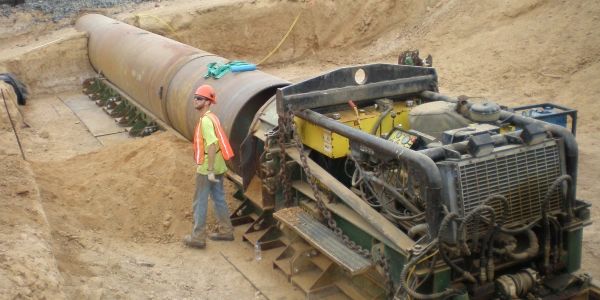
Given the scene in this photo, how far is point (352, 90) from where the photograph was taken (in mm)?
6957

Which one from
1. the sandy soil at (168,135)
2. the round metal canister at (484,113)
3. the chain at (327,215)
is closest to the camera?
the chain at (327,215)

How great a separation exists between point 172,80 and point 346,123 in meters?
4.05

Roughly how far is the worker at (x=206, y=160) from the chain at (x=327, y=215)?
799 millimetres

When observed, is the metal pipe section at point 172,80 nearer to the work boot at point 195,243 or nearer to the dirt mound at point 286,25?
the work boot at point 195,243

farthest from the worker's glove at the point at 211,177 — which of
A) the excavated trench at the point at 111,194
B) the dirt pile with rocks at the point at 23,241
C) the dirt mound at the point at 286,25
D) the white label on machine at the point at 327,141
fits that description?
the dirt mound at the point at 286,25

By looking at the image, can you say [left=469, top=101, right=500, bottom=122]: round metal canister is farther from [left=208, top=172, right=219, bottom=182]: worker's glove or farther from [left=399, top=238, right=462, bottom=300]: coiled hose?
[left=208, top=172, right=219, bottom=182]: worker's glove

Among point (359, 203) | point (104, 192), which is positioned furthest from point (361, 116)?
point (104, 192)

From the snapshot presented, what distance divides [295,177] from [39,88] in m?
10.8

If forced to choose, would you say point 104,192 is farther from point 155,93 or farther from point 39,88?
point 39,88

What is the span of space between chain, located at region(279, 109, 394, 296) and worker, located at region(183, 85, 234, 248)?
0.80 meters

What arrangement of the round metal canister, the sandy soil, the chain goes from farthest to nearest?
the sandy soil, the round metal canister, the chain

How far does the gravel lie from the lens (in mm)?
18672

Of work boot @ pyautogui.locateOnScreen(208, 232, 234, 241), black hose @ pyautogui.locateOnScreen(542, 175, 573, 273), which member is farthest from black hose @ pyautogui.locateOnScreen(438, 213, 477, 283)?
work boot @ pyautogui.locateOnScreen(208, 232, 234, 241)

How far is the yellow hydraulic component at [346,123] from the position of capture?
6.64 meters
